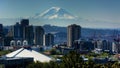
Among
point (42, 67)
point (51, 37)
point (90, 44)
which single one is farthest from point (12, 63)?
point (51, 37)

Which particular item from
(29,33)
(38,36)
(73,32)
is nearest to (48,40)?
(38,36)

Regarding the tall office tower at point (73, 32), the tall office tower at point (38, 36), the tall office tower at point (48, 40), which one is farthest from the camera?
the tall office tower at point (38, 36)

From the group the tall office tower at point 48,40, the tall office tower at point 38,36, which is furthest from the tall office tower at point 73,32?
the tall office tower at point 38,36

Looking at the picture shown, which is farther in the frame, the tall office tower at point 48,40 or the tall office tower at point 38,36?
the tall office tower at point 38,36

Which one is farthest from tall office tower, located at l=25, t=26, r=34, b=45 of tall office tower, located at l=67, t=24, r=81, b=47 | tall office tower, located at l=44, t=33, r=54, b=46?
tall office tower, located at l=67, t=24, r=81, b=47

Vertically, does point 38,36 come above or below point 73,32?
below

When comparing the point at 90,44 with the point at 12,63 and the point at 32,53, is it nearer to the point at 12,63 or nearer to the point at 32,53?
the point at 32,53

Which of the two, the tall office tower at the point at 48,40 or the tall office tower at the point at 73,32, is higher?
the tall office tower at the point at 73,32

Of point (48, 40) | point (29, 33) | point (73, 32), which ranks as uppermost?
point (73, 32)

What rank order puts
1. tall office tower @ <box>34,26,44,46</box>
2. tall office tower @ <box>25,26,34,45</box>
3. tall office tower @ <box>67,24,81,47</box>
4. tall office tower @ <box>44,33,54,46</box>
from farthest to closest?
tall office tower @ <box>25,26,34,45</box>, tall office tower @ <box>34,26,44,46</box>, tall office tower @ <box>67,24,81,47</box>, tall office tower @ <box>44,33,54,46</box>

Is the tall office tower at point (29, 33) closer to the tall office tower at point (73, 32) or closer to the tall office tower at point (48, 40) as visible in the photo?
the tall office tower at point (48, 40)

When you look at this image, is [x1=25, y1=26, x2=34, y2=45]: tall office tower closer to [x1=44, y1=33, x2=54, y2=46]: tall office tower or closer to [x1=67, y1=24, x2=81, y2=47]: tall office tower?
[x1=44, y1=33, x2=54, y2=46]: tall office tower

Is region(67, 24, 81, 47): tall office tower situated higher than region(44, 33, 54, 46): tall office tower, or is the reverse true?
region(67, 24, 81, 47): tall office tower

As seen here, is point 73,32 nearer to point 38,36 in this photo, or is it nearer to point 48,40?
point 48,40
